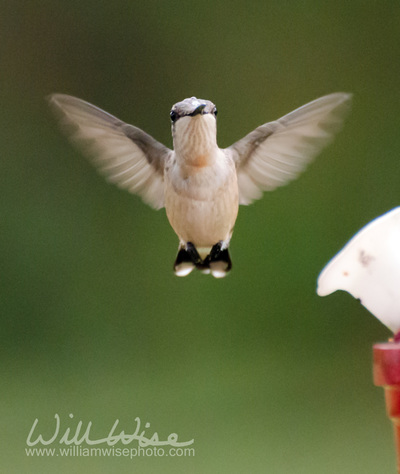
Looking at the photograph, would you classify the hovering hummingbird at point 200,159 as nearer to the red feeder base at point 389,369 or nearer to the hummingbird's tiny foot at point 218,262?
the hummingbird's tiny foot at point 218,262

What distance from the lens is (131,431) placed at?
333cm

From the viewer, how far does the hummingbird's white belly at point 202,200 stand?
58.6 inches

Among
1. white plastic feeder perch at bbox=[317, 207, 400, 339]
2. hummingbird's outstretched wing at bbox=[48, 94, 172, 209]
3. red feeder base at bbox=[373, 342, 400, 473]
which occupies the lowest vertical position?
red feeder base at bbox=[373, 342, 400, 473]

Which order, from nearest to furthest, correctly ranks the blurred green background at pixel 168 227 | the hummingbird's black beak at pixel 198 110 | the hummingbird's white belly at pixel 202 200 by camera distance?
the hummingbird's black beak at pixel 198 110, the hummingbird's white belly at pixel 202 200, the blurred green background at pixel 168 227

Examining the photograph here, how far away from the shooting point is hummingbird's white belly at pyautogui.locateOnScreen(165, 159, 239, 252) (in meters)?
1.49

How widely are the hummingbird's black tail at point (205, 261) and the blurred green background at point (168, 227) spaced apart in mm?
2046

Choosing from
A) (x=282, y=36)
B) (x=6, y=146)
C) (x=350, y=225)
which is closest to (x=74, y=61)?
(x=6, y=146)

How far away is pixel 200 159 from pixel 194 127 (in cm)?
12

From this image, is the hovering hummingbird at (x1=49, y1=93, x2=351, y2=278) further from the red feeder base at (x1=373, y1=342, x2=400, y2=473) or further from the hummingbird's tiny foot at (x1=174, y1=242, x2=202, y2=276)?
the red feeder base at (x1=373, y1=342, x2=400, y2=473)

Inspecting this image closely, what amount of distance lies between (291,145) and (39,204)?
8.12ft

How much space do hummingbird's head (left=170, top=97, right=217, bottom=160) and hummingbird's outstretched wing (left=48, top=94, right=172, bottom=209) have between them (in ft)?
0.59
